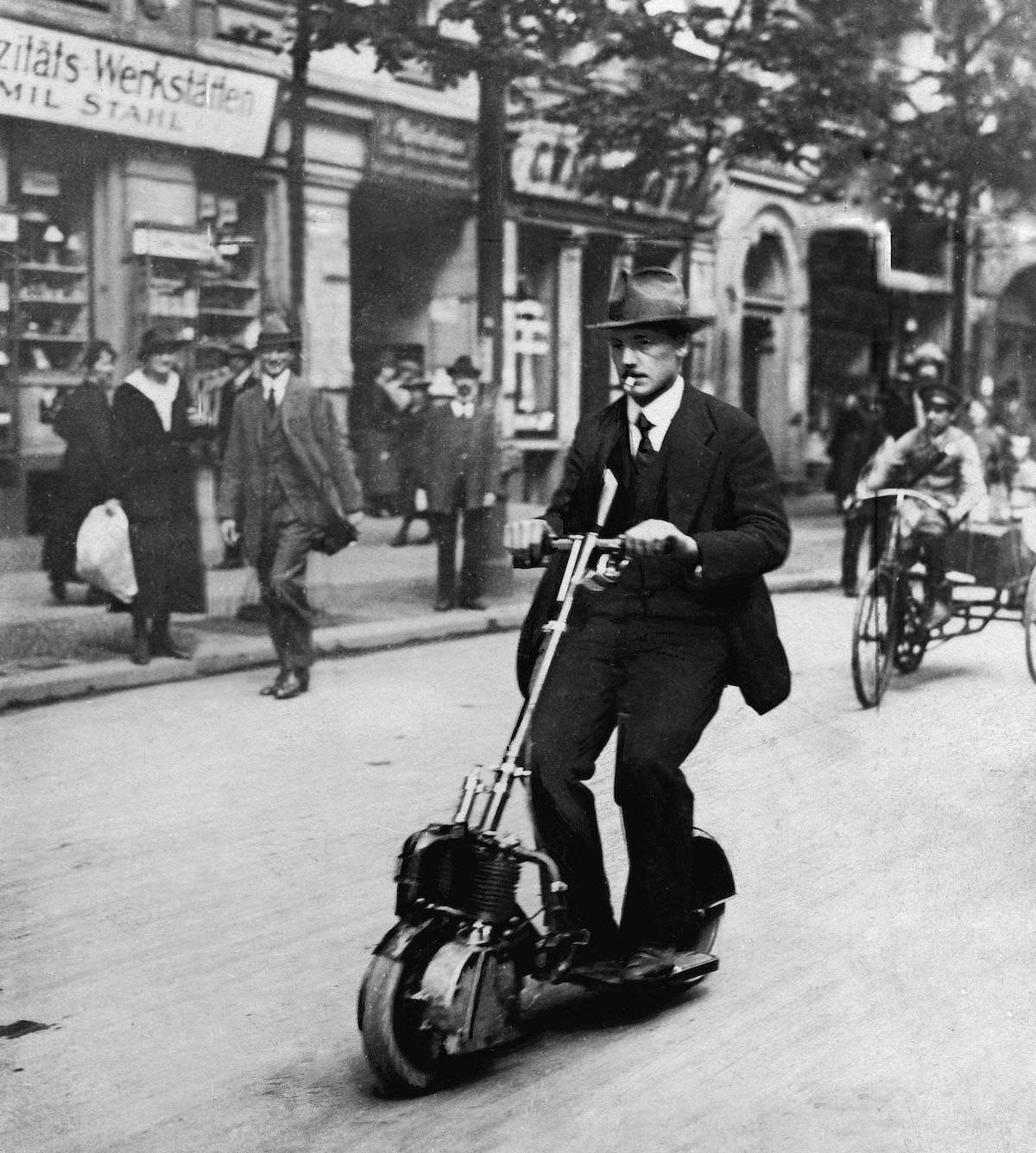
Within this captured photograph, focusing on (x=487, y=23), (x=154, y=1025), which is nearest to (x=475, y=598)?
(x=487, y=23)

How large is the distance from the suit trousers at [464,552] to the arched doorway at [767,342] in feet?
5.72

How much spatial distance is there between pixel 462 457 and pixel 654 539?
21.4 ft

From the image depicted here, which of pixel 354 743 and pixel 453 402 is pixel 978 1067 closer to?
pixel 354 743

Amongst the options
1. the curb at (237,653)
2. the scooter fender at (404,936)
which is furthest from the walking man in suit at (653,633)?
the curb at (237,653)

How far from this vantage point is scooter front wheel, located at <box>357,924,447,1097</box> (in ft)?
11.2

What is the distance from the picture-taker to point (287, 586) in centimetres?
799

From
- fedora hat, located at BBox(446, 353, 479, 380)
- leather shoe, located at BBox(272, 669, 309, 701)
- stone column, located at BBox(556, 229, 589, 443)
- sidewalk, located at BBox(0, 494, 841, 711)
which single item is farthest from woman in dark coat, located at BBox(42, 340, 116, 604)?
stone column, located at BBox(556, 229, 589, 443)

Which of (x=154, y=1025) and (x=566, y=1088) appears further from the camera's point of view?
(x=154, y=1025)

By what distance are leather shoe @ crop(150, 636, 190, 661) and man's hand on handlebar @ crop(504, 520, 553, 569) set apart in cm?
484

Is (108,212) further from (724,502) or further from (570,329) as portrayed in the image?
(724,502)

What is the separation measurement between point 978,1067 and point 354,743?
11.7 feet

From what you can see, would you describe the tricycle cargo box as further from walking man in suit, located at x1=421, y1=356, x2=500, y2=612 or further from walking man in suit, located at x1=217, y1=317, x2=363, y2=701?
walking man in suit, located at x1=217, y1=317, x2=363, y2=701

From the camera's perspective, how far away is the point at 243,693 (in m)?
7.86

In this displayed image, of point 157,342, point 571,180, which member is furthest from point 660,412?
point 157,342
